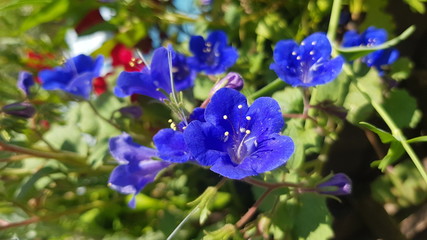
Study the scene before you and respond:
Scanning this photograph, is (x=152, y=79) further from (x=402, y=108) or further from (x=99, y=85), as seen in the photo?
(x=99, y=85)

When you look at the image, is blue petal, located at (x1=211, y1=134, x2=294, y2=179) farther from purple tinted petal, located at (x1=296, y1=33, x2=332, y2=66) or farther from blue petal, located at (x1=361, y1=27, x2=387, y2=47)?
blue petal, located at (x1=361, y1=27, x2=387, y2=47)

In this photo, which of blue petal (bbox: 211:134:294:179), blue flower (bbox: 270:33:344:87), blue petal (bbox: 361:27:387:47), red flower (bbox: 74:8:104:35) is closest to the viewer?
blue petal (bbox: 211:134:294:179)

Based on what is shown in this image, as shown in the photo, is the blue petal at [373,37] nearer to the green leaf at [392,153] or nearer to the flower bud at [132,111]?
the green leaf at [392,153]

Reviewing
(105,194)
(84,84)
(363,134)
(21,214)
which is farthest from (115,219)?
(363,134)

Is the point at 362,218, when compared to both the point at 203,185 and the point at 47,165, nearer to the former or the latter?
the point at 203,185

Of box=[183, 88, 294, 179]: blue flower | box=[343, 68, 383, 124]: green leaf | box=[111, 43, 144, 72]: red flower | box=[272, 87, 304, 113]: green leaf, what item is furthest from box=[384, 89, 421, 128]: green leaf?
box=[111, 43, 144, 72]: red flower

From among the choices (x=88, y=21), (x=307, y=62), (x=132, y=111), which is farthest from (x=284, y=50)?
(x=88, y=21)
